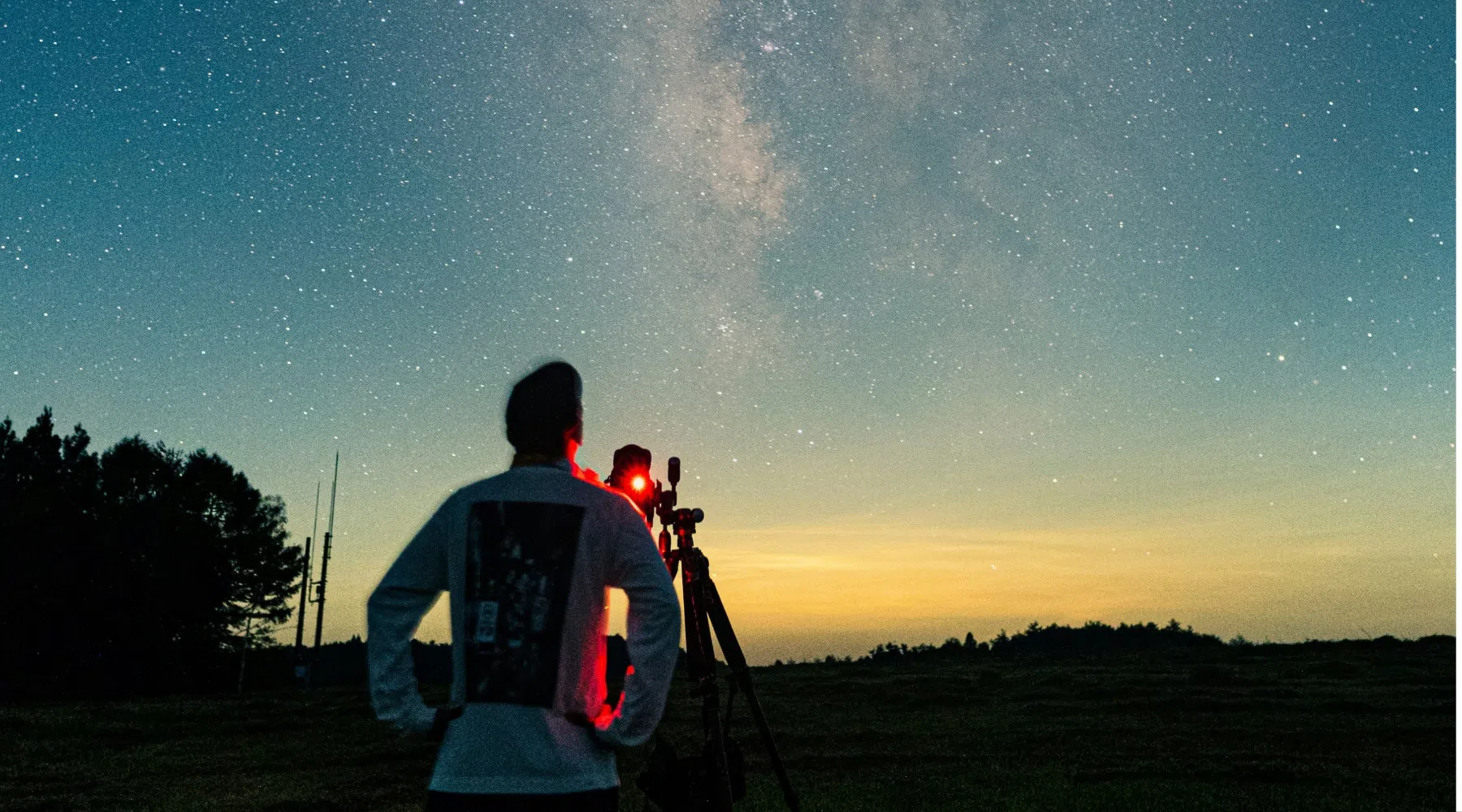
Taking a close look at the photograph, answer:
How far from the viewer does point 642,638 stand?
88.0 inches

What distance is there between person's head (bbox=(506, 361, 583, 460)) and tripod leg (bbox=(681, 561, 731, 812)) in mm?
2547

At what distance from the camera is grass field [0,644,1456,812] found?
28.8 ft

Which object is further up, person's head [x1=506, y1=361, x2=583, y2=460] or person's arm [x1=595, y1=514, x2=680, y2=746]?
person's head [x1=506, y1=361, x2=583, y2=460]

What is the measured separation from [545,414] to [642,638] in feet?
1.94

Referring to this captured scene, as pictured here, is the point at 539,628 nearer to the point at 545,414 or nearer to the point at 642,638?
the point at 642,638

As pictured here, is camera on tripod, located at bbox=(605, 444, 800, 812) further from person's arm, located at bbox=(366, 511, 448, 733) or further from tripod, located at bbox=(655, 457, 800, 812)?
person's arm, located at bbox=(366, 511, 448, 733)

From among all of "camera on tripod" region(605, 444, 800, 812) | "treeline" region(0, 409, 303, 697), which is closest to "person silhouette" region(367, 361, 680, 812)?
"camera on tripod" region(605, 444, 800, 812)

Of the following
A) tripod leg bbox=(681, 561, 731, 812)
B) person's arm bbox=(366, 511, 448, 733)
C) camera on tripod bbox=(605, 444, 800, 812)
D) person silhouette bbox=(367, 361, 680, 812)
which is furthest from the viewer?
tripod leg bbox=(681, 561, 731, 812)

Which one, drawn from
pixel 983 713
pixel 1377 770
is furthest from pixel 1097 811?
pixel 983 713

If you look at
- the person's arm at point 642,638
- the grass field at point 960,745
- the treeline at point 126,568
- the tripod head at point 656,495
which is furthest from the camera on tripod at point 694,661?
the treeline at point 126,568

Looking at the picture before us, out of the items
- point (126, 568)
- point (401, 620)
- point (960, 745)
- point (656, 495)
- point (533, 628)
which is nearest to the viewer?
point (533, 628)

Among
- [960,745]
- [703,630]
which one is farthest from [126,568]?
[703,630]

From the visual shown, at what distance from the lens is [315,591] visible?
40188 millimetres

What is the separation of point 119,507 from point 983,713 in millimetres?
38058
